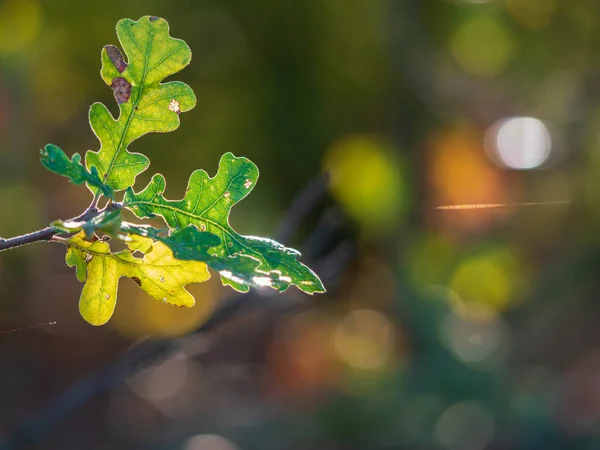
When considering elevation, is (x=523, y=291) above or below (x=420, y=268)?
above

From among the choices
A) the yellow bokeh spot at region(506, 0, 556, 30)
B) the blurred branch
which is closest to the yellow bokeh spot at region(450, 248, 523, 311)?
the yellow bokeh spot at region(506, 0, 556, 30)

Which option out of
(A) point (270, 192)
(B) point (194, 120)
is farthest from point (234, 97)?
(A) point (270, 192)

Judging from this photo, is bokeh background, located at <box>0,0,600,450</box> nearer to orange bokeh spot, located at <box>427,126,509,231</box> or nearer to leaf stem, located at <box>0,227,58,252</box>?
orange bokeh spot, located at <box>427,126,509,231</box>

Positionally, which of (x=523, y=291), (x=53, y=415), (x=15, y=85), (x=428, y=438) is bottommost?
(x=53, y=415)

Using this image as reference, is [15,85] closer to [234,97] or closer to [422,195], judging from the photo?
[234,97]

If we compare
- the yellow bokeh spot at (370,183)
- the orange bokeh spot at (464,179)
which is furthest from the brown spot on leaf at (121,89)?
the orange bokeh spot at (464,179)
